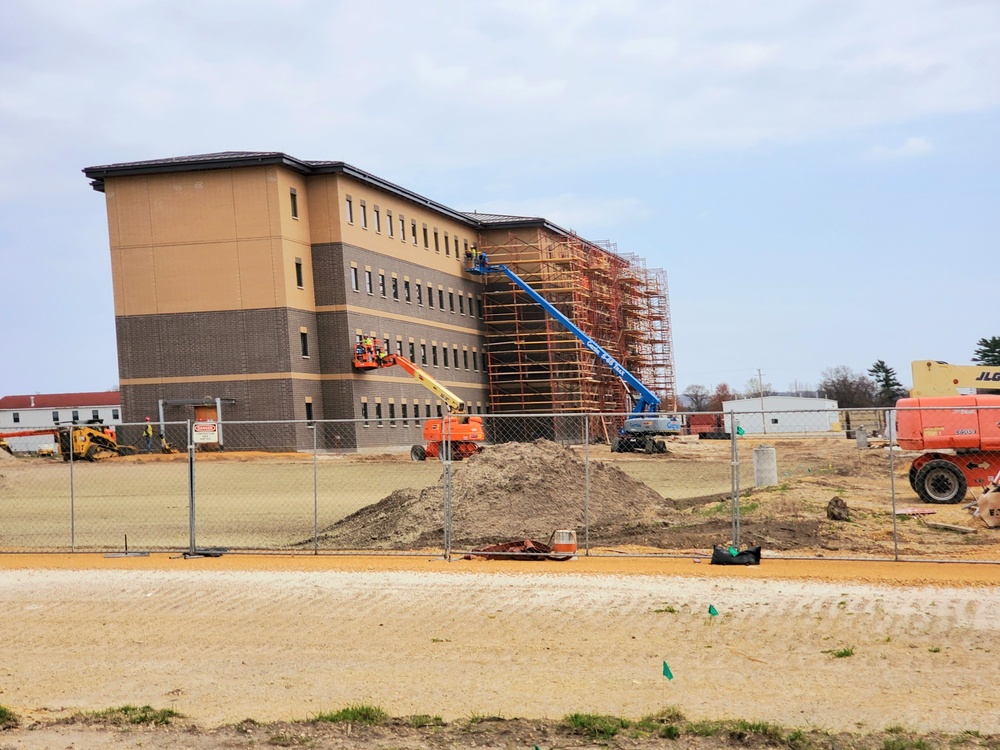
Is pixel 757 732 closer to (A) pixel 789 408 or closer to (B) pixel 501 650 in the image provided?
(B) pixel 501 650

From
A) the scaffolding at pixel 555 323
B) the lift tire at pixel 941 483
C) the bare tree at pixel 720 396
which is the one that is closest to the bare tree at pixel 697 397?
the bare tree at pixel 720 396

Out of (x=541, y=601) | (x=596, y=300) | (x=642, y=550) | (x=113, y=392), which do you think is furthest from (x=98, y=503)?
(x=113, y=392)

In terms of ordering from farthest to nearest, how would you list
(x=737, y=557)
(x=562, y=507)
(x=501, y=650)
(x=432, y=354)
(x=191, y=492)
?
(x=432, y=354) → (x=562, y=507) → (x=191, y=492) → (x=737, y=557) → (x=501, y=650)

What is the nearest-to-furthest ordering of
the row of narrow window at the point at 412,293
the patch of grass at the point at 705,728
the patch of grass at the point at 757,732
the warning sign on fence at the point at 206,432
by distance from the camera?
1. the patch of grass at the point at 757,732
2. the patch of grass at the point at 705,728
3. the warning sign on fence at the point at 206,432
4. the row of narrow window at the point at 412,293

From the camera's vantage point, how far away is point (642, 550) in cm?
1905

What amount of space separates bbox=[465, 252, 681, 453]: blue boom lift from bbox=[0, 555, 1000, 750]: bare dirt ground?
20639mm

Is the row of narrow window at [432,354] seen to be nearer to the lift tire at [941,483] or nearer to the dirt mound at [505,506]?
the dirt mound at [505,506]

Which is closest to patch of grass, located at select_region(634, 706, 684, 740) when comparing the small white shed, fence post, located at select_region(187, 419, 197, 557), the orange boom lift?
fence post, located at select_region(187, 419, 197, 557)

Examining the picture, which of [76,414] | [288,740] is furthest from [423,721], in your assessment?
[76,414]

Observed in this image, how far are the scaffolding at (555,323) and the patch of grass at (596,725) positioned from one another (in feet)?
224

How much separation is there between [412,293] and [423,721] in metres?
64.8

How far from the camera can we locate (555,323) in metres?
80.1

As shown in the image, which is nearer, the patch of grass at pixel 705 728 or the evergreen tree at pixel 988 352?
the patch of grass at pixel 705 728

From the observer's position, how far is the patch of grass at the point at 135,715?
905 cm
